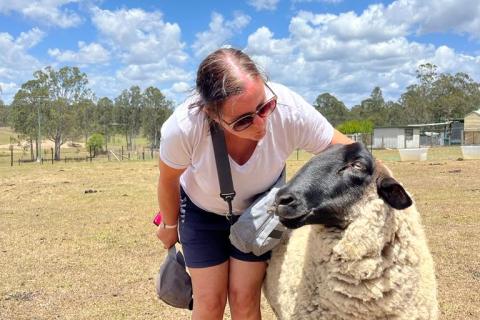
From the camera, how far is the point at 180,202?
3402 millimetres

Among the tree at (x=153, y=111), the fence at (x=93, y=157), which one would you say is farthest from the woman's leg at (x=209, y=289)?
the tree at (x=153, y=111)

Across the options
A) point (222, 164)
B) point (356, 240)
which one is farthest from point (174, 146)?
point (356, 240)

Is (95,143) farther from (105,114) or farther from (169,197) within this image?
(169,197)

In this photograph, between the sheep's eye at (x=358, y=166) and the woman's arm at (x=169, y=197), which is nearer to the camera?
the sheep's eye at (x=358, y=166)

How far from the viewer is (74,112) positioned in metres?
67.8

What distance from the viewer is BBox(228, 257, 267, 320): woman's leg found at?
11.1 ft

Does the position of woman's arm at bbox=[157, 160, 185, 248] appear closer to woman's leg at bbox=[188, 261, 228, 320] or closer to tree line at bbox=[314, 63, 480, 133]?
woman's leg at bbox=[188, 261, 228, 320]

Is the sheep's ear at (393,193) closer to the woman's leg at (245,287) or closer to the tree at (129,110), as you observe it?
the woman's leg at (245,287)

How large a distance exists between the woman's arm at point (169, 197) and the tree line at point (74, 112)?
55103mm

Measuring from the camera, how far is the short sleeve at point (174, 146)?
2.86 m

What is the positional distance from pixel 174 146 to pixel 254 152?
0.47 metres

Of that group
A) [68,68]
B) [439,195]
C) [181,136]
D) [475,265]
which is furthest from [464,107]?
[181,136]

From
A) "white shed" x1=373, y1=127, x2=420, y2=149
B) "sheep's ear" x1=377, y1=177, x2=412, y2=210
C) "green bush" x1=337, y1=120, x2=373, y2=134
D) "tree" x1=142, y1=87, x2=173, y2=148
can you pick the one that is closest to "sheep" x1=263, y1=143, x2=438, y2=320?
"sheep's ear" x1=377, y1=177, x2=412, y2=210

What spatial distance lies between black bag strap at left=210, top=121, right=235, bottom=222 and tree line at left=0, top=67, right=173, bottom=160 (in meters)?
55.7
